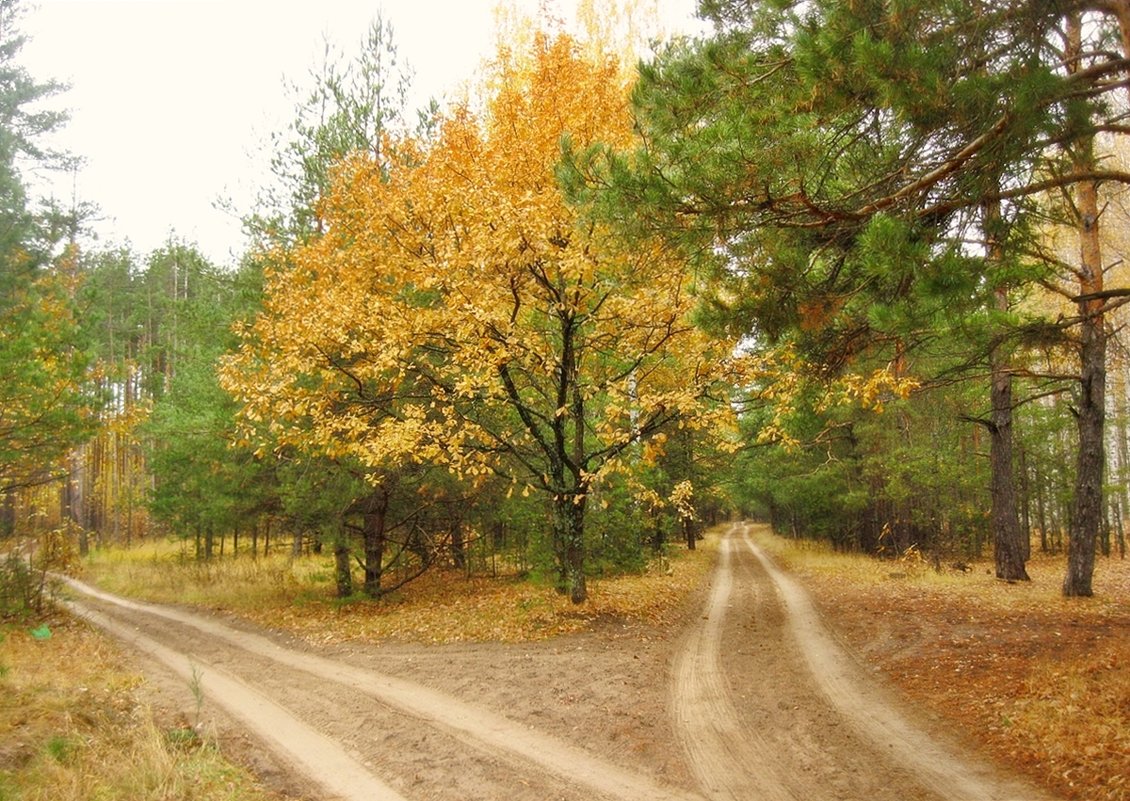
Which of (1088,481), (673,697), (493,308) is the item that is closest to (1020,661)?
(673,697)

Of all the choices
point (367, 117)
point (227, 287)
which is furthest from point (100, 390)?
point (367, 117)

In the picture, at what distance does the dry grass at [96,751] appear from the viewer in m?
4.93

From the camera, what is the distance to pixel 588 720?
689 cm

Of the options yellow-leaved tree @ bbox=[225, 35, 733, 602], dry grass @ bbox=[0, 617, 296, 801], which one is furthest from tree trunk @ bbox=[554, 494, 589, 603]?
dry grass @ bbox=[0, 617, 296, 801]

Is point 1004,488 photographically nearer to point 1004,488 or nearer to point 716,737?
point 1004,488

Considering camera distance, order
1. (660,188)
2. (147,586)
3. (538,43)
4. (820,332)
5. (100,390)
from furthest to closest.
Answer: (147,586) → (100,390) → (538,43) → (820,332) → (660,188)

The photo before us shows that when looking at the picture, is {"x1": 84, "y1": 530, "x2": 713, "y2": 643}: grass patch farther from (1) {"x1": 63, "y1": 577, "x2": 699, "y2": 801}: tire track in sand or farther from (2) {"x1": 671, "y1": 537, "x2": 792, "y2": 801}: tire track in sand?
(2) {"x1": 671, "y1": 537, "x2": 792, "y2": 801}: tire track in sand

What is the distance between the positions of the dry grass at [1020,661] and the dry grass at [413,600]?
4.03 meters

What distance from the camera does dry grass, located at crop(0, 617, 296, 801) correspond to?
4934 millimetres

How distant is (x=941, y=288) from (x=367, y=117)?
14.3 metres

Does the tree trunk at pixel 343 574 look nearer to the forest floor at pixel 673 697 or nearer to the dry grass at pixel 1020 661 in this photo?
the forest floor at pixel 673 697

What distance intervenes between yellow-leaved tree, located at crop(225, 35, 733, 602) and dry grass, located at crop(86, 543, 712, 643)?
3.81ft

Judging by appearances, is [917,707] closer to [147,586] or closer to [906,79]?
[906,79]

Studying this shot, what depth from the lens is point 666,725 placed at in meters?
6.67
